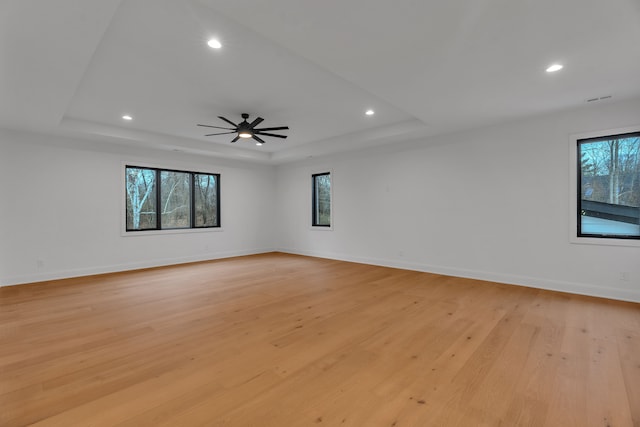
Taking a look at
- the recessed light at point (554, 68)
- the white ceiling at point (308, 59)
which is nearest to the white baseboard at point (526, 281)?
the white ceiling at point (308, 59)

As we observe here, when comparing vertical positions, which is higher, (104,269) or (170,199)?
(170,199)

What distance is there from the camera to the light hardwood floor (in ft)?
5.86

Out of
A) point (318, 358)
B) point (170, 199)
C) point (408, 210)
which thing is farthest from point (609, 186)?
point (170, 199)

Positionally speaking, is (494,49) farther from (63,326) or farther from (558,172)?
(63,326)

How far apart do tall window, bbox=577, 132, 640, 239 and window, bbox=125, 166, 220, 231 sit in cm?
722

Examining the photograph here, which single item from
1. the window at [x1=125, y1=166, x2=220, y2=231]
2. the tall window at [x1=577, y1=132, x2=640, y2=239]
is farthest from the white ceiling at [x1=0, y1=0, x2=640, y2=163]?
the window at [x1=125, y1=166, x2=220, y2=231]

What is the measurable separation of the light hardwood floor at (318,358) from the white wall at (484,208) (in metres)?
0.56

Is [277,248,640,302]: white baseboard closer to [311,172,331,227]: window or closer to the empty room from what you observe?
the empty room

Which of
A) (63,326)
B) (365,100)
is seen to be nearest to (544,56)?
(365,100)

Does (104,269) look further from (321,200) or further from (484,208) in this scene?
(484,208)

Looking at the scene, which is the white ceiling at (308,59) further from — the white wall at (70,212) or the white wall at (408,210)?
the white wall at (70,212)

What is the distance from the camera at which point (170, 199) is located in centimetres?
682

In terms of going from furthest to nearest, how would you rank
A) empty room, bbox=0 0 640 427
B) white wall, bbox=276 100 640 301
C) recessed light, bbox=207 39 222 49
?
white wall, bbox=276 100 640 301
recessed light, bbox=207 39 222 49
empty room, bbox=0 0 640 427

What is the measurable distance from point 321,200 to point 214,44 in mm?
5416
